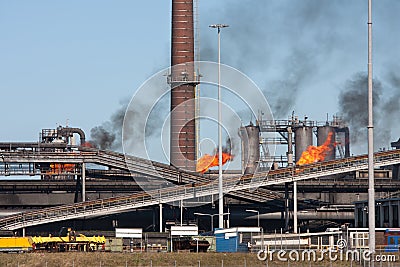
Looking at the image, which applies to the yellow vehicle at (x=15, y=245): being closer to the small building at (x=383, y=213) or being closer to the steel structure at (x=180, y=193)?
the steel structure at (x=180, y=193)

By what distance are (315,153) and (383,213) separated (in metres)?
55.3

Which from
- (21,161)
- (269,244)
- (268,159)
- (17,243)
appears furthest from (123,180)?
(269,244)

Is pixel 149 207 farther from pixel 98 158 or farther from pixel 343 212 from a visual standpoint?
pixel 343 212

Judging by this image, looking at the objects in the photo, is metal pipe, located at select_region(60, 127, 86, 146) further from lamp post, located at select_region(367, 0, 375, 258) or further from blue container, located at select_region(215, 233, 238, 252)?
lamp post, located at select_region(367, 0, 375, 258)

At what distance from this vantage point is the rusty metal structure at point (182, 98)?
131750 mm

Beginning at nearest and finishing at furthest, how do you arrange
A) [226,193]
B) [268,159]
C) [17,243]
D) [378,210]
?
[17,243] < [378,210] < [226,193] < [268,159]

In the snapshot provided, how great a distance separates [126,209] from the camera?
4852 inches

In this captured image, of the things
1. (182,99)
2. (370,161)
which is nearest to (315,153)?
(182,99)

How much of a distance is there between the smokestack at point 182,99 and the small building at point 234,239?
50297 mm

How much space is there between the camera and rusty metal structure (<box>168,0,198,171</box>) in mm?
131750

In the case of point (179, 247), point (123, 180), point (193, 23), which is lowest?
point (179, 247)

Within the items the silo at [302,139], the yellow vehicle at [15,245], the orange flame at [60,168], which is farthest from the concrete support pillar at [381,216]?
the silo at [302,139]

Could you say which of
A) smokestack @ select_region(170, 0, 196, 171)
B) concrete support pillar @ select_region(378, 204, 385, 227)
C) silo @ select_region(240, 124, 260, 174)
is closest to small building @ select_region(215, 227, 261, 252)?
concrete support pillar @ select_region(378, 204, 385, 227)

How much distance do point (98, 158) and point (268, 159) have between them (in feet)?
139
